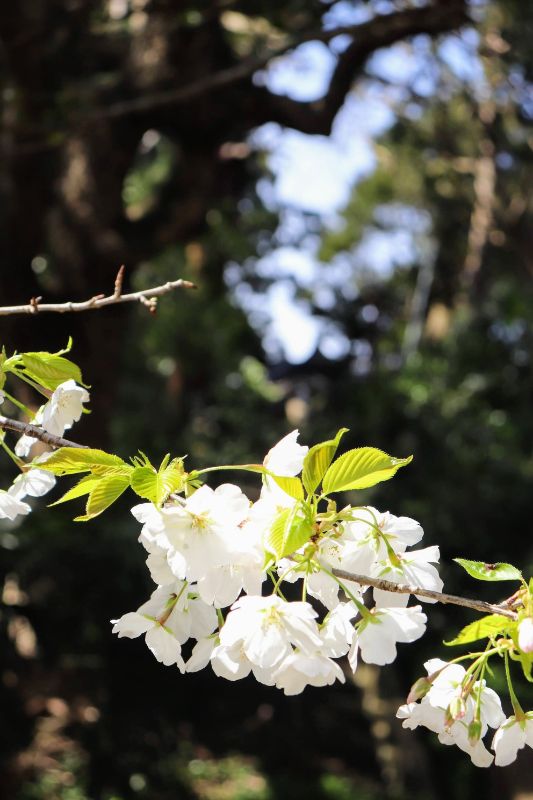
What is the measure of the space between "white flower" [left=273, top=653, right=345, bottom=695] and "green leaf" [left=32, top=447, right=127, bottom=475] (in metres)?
0.18

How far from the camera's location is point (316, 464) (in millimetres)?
656

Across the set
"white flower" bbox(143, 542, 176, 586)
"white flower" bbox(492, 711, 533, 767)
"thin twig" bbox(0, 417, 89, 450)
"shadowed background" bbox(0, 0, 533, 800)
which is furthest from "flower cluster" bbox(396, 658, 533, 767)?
"shadowed background" bbox(0, 0, 533, 800)

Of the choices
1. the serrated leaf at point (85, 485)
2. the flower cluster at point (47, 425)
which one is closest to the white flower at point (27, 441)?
the flower cluster at point (47, 425)

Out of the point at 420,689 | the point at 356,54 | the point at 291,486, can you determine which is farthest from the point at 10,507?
the point at 356,54

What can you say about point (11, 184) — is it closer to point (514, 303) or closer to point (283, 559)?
point (283, 559)

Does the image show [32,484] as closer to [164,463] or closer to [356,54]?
[164,463]

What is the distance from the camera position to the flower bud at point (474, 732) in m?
0.70

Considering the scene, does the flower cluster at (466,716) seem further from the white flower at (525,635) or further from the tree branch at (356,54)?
the tree branch at (356,54)

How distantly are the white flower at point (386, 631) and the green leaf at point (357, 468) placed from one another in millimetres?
122

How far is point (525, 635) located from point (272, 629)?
176 millimetres

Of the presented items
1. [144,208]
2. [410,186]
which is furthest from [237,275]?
[144,208]

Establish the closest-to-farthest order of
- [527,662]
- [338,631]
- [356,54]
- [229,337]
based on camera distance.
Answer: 1. [527,662]
2. [338,631]
3. [356,54]
4. [229,337]

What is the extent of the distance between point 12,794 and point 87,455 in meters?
3.94

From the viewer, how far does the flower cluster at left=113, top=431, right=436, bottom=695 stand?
0.65m
